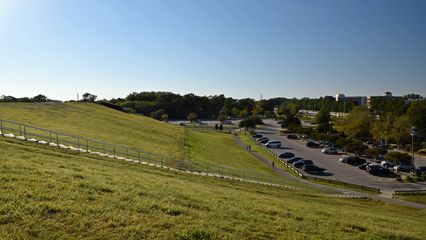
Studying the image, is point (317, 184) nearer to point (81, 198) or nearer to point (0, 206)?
point (81, 198)

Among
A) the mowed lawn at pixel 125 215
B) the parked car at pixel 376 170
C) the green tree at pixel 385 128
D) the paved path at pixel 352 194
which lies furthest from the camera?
the green tree at pixel 385 128

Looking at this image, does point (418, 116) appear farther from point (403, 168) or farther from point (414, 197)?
point (414, 197)

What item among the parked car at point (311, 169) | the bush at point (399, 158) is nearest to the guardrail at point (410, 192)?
the parked car at point (311, 169)

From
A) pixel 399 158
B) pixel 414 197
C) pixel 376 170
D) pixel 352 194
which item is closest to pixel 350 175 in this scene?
pixel 376 170

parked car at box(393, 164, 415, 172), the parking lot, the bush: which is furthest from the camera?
the bush

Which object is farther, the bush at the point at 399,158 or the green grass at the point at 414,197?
the bush at the point at 399,158

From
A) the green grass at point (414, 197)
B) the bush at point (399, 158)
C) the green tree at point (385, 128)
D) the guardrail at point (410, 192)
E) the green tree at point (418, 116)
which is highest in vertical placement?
the green tree at point (418, 116)

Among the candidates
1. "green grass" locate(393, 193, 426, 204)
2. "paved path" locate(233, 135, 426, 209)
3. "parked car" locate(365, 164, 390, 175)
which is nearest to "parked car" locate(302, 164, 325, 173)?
"paved path" locate(233, 135, 426, 209)

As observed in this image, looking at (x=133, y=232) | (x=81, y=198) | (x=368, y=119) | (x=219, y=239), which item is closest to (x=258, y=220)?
(x=219, y=239)

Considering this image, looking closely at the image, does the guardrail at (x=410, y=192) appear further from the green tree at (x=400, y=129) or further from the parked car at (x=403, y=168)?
the green tree at (x=400, y=129)

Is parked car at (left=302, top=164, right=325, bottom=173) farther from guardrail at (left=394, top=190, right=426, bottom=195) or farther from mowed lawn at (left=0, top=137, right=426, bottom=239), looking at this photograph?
mowed lawn at (left=0, top=137, right=426, bottom=239)

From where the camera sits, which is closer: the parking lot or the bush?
the parking lot

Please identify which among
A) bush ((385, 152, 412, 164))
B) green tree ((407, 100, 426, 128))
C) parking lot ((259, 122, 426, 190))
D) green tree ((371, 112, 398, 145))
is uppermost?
green tree ((407, 100, 426, 128))

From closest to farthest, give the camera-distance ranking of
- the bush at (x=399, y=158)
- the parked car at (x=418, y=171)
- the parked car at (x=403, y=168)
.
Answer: the parked car at (x=418, y=171) < the parked car at (x=403, y=168) < the bush at (x=399, y=158)
